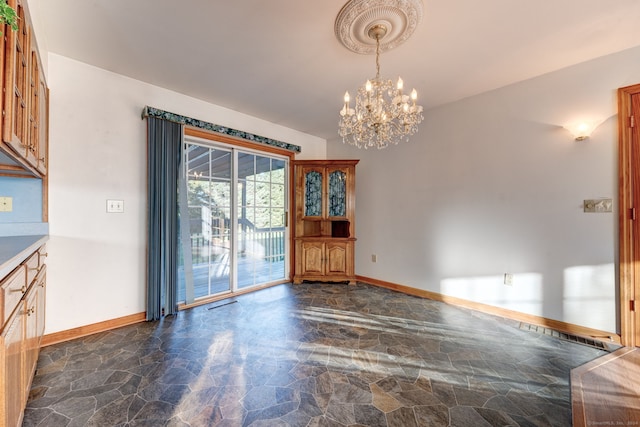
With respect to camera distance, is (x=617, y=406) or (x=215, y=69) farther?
(x=215, y=69)

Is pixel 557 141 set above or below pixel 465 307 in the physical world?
above

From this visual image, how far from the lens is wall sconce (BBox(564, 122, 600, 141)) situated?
2336 millimetres

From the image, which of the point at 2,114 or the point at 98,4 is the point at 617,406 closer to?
the point at 2,114

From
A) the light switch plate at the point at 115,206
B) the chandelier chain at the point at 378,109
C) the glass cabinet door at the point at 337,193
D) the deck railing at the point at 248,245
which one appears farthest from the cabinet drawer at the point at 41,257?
the glass cabinet door at the point at 337,193

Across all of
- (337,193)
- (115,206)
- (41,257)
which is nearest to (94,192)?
(115,206)

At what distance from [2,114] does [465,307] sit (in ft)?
13.6

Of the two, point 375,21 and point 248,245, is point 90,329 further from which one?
point 375,21

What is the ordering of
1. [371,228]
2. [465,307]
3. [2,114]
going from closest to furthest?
1. [2,114]
2. [465,307]
3. [371,228]

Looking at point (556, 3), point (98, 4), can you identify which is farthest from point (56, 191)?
point (556, 3)

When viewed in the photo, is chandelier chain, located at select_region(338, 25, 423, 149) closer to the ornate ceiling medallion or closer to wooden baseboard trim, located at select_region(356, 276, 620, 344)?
the ornate ceiling medallion

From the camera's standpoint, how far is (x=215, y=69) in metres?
2.48

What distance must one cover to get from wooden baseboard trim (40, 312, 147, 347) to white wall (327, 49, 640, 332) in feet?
10.7

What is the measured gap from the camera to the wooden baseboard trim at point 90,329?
7.22ft

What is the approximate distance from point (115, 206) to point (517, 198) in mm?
4243
